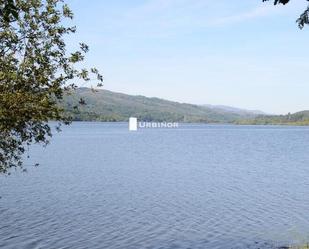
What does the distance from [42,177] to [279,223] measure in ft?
120

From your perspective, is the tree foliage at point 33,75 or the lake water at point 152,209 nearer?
the tree foliage at point 33,75

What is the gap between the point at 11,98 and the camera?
1662 centimetres

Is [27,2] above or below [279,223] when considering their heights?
above

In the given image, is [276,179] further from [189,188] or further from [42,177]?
[42,177]

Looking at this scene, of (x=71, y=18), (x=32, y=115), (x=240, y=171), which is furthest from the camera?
(x=240, y=171)

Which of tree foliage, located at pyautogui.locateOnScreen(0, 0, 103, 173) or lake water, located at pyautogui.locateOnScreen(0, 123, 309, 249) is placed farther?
lake water, located at pyautogui.locateOnScreen(0, 123, 309, 249)

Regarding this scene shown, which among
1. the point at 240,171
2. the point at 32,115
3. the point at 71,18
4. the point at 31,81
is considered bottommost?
the point at 240,171

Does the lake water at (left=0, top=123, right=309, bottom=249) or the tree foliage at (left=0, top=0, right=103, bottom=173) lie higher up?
the tree foliage at (left=0, top=0, right=103, bottom=173)

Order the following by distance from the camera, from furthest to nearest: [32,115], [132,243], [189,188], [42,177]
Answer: [42,177]
[189,188]
[132,243]
[32,115]

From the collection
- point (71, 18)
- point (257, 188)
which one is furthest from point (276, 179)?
point (71, 18)

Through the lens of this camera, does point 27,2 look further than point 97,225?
No

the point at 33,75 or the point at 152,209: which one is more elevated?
the point at 33,75

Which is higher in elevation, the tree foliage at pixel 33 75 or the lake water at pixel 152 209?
the tree foliage at pixel 33 75

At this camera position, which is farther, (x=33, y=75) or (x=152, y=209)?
(x=152, y=209)
